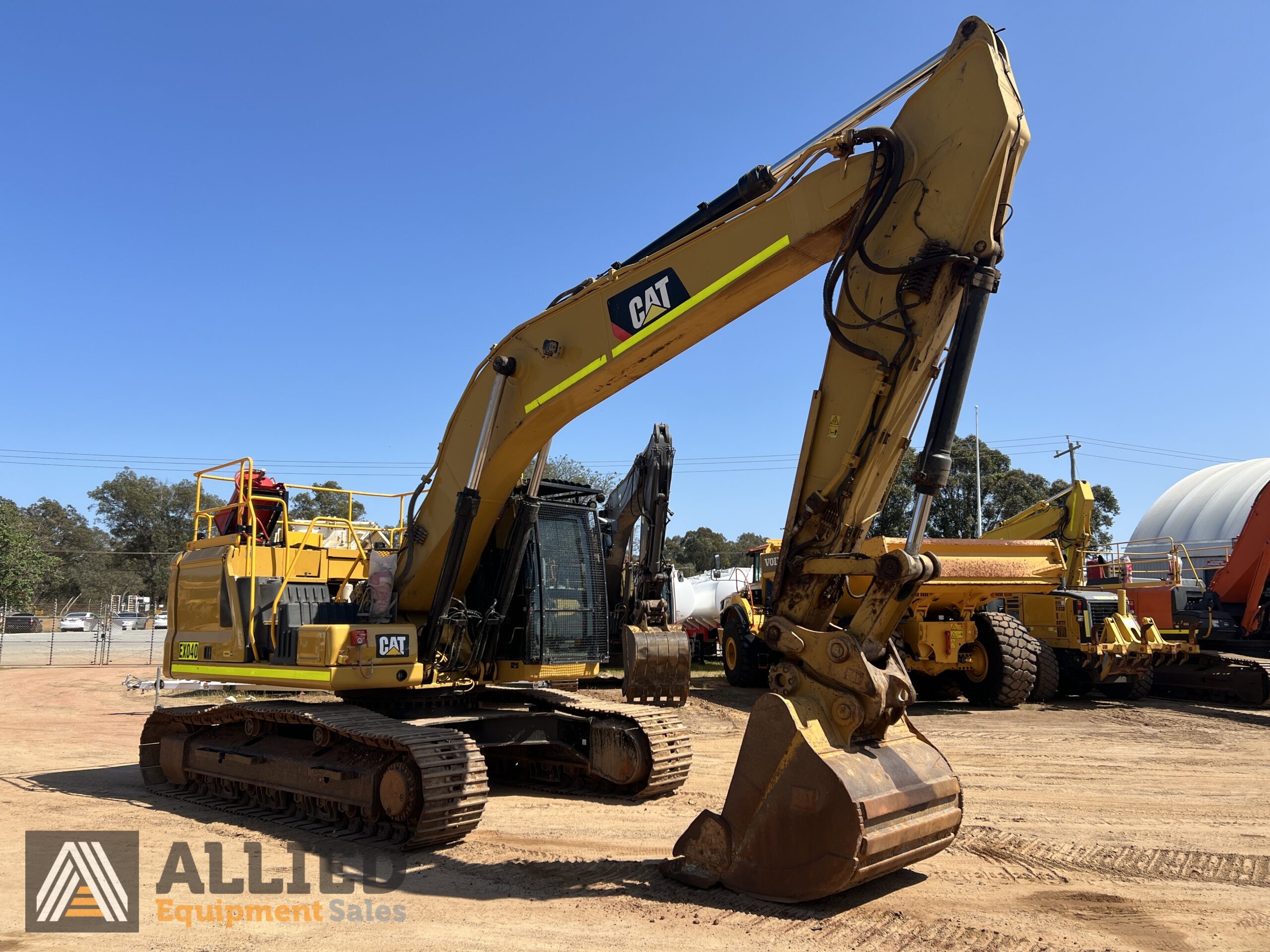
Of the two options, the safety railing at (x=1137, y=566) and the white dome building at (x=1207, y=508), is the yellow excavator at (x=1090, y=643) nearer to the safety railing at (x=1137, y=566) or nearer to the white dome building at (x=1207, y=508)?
the safety railing at (x=1137, y=566)

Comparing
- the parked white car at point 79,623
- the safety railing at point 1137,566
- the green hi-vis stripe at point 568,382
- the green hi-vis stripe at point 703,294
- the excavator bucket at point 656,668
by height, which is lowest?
the parked white car at point 79,623

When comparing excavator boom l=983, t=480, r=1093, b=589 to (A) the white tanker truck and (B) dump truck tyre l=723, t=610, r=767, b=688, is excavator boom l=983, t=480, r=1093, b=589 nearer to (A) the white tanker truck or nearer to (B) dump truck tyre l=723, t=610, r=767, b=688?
(B) dump truck tyre l=723, t=610, r=767, b=688

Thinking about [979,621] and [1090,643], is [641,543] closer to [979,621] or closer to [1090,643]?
[979,621]

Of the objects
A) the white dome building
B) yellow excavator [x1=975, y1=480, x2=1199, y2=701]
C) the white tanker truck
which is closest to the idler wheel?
yellow excavator [x1=975, y1=480, x2=1199, y2=701]

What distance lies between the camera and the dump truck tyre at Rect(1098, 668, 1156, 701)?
1581cm

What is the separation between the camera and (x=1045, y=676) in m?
15.3

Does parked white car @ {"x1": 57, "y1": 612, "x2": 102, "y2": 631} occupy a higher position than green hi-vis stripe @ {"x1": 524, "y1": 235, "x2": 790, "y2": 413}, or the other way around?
green hi-vis stripe @ {"x1": 524, "y1": 235, "x2": 790, "y2": 413}

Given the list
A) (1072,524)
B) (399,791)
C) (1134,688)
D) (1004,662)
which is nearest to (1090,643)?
(1134,688)

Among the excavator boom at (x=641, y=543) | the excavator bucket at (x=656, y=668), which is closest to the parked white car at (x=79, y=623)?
the excavator boom at (x=641, y=543)

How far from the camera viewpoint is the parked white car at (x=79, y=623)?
176ft

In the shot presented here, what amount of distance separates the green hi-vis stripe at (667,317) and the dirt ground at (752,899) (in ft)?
10.8

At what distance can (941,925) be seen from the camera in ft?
15.5

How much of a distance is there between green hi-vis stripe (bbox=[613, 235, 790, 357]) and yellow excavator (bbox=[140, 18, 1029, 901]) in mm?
15

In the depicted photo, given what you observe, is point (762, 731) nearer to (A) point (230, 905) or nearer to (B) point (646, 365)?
(B) point (646, 365)
